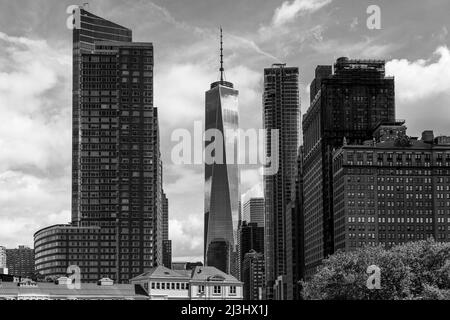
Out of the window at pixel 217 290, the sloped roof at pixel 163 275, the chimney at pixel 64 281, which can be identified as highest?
the sloped roof at pixel 163 275

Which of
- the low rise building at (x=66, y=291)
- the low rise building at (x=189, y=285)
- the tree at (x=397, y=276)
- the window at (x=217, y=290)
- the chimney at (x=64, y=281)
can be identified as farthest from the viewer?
the window at (x=217, y=290)

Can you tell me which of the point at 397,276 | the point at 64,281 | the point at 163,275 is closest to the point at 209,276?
the point at 163,275

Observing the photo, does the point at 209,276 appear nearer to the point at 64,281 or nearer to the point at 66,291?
the point at 64,281

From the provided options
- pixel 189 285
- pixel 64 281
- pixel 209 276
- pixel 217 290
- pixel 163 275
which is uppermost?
pixel 163 275

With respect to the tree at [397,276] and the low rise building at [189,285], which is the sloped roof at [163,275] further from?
the tree at [397,276]

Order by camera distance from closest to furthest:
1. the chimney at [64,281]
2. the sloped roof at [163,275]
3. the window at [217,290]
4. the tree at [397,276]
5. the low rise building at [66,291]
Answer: the tree at [397,276], the low rise building at [66,291], the chimney at [64,281], the sloped roof at [163,275], the window at [217,290]

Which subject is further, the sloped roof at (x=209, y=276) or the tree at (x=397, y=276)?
the sloped roof at (x=209, y=276)

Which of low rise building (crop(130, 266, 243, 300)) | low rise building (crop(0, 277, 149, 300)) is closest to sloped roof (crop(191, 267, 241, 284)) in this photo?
low rise building (crop(130, 266, 243, 300))

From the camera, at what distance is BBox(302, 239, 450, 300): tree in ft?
288

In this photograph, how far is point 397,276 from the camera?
8850 cm

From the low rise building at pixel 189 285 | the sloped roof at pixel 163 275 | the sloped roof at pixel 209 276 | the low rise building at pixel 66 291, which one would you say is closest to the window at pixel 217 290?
the low rise building at pixel 189 285

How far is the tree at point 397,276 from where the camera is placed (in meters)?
87.8

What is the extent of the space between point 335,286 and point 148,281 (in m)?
88.8
